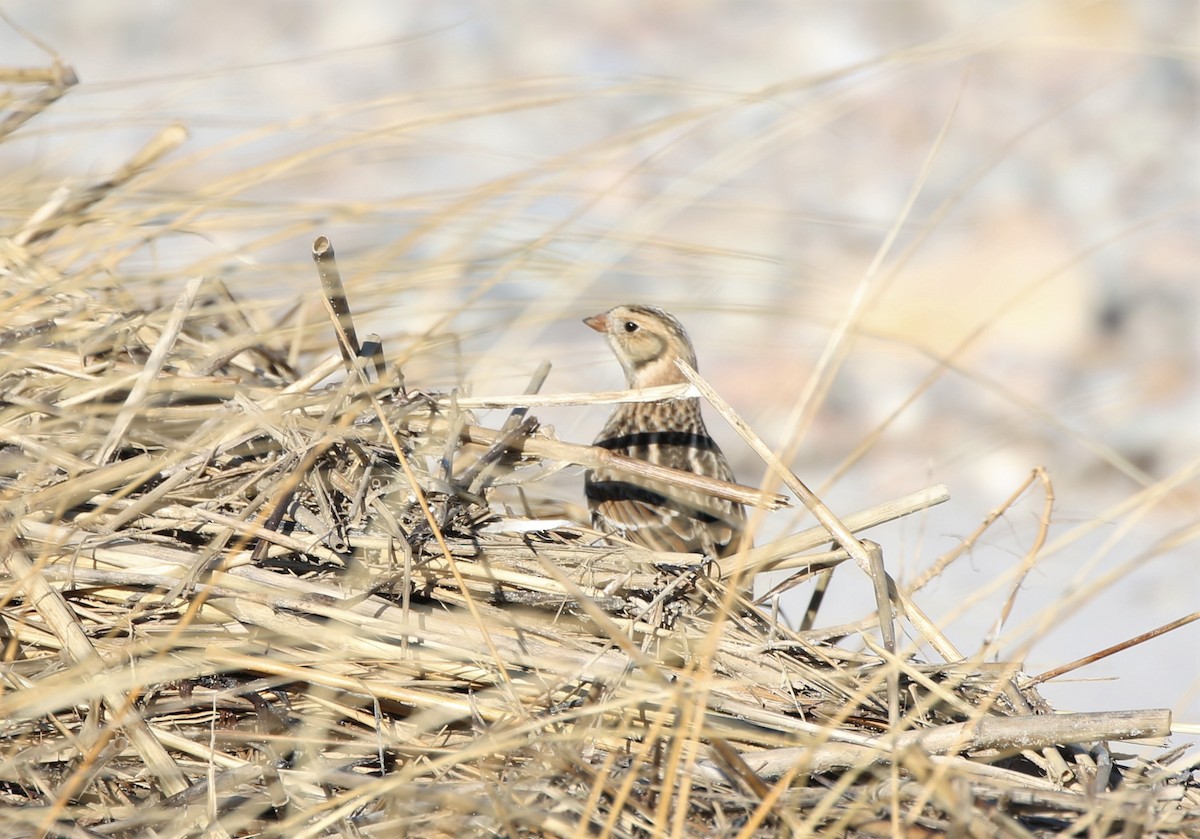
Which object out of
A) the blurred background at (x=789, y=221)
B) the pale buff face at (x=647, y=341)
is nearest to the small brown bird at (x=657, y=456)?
the pale buff face at (x=647, y=341)

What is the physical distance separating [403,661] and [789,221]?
12.5 ft

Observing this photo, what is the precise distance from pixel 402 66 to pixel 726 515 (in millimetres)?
6493

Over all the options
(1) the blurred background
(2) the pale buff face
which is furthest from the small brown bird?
(1) the blurred background

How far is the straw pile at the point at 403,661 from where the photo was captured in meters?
1.62

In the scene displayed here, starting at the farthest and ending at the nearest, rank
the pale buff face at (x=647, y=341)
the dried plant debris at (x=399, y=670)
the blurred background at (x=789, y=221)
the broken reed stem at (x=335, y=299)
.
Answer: the pale buff face at (x=647, y=341), the blurred background at (x=789, y=221), the broken reed stem at (x=335, y=299), the dried plant debris at (x=399, y=670)

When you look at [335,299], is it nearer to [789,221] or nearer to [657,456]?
[657,456]

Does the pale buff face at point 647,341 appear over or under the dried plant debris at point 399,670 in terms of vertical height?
over

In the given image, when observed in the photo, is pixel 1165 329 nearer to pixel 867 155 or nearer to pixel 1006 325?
pixel 1006 325

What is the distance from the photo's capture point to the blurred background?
7.50 feet

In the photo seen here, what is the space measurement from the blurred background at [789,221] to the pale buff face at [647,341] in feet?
0.41

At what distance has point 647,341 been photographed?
3594mm

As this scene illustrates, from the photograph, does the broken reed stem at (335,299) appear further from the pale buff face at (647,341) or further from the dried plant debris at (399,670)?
the pale buff face at (647,341)

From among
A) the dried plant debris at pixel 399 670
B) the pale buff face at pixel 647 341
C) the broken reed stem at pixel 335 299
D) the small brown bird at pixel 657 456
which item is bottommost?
the dried plant debris at pixel 399 670

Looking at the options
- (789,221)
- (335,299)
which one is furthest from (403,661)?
(789,221)
